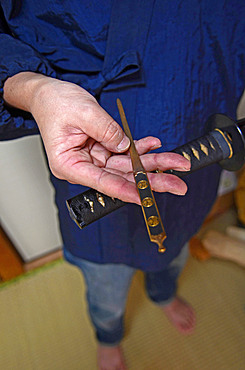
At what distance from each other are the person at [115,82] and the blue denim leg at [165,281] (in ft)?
1.00

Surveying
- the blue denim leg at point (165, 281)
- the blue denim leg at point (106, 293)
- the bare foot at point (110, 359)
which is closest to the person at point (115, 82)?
the blue denim leg at point (106, 293)

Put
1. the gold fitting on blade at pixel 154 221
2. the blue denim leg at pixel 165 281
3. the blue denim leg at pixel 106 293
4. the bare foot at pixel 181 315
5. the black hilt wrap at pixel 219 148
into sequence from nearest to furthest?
the gold fitting on blade at pixel 154 221, the black hilt wrap at pixel 219 148, the blue denim leg at pixel 106 293, the blue denim leg at pixel 165 281, the bare foot at pixel 181 315

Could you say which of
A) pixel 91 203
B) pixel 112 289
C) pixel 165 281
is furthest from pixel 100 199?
pixel 165 281

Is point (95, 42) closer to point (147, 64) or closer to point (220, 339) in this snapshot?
point (147, 64)

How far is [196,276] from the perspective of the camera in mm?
1046

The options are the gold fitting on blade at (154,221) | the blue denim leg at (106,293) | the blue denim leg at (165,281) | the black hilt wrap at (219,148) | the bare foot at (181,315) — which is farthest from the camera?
the bare foot at (181,315)

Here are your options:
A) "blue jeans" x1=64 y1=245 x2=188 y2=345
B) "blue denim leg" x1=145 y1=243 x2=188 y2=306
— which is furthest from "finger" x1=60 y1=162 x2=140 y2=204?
"blue denim leg" x1=145 y1=243 x2=188 y2=306

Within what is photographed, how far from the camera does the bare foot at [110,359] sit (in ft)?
2.69

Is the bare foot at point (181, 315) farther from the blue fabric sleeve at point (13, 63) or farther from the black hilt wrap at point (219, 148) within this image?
the blue fabric sleeve at point (13, 63)

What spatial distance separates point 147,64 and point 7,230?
30.4 inches

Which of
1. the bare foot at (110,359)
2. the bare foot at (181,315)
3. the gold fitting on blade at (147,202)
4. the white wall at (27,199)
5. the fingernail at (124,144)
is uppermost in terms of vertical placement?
the fingernail at (124,144)

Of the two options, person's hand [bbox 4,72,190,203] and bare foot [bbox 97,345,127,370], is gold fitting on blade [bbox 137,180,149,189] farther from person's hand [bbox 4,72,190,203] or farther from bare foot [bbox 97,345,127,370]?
bare foot [bbox 97,345,127,370]

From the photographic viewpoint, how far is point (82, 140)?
1.31ft

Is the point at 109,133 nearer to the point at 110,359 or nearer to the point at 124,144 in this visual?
the point at 124,144
